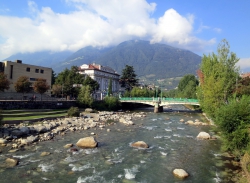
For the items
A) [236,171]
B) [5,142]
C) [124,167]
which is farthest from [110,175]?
[5,142]

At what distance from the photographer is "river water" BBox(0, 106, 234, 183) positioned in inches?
645

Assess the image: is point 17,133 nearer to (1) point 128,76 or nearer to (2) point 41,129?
(2) point 41,129

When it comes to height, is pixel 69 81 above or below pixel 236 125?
above

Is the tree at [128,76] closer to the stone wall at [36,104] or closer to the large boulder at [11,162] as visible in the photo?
the stone wall at [36,104]

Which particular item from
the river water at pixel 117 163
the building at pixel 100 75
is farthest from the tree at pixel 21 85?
the building at pixel 100 75

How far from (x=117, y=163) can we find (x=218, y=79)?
27612 millimetres

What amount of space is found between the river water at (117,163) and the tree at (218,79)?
1046 cm

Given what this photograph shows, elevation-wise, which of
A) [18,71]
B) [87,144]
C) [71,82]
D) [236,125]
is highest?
[18,71]

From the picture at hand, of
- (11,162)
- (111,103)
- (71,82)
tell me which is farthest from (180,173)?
(71,82)

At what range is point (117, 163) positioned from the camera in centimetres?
1994

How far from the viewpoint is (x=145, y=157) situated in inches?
856

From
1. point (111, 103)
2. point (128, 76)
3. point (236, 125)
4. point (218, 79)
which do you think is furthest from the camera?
point (128, 76)

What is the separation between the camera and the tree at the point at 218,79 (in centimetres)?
3638

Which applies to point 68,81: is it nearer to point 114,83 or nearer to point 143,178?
point 114,83
